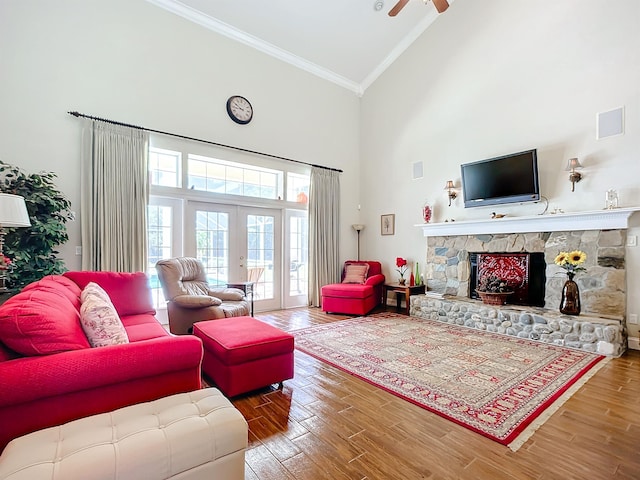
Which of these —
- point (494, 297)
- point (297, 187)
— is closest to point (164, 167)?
point (297, 187)

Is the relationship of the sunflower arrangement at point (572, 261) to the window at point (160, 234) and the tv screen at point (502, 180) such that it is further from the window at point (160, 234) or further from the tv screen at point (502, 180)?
the window at point (160, 234)

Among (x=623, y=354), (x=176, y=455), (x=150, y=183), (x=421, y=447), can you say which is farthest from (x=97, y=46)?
(x=623, y=354)

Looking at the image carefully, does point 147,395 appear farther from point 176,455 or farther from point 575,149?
point 575,149

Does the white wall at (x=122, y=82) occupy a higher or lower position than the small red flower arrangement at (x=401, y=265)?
higher

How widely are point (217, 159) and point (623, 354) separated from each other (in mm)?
5919

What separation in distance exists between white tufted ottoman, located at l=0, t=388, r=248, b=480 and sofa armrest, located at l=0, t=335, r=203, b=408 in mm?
157

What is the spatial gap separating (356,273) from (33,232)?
15.7 feet

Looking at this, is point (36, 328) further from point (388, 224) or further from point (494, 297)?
point (388, 224)

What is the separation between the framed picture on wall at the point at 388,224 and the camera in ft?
21.0

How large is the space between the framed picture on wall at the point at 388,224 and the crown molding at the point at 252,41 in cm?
292

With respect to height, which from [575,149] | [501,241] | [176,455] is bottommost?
[176,455]

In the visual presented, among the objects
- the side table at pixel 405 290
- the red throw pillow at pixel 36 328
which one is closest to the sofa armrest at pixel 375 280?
the side table at pixel 405 290

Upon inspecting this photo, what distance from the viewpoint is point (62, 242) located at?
3.59 meters

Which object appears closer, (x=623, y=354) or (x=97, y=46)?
(x=623, y=354)
